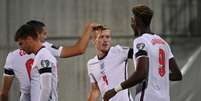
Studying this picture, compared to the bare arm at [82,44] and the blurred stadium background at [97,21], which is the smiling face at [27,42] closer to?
the bare arm at [82,44]

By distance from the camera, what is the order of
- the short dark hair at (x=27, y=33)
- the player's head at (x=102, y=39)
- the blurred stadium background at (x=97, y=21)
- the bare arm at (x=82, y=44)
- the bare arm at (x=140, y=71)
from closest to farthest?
1. the bare arm at (x=140, y=71)
2. the short dark hair at (x=27, y=33)
3. the bare arm at (x=82, y=44)
4. the player's head at (x=102, y=39)
5. the blurred stadium background at (x=97, y=21)

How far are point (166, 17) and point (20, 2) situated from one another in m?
2.35

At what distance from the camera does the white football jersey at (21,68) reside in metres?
7.16

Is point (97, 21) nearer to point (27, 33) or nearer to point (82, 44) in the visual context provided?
point (82, 44)

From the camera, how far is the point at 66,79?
1034cm

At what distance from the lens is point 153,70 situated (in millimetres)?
5668

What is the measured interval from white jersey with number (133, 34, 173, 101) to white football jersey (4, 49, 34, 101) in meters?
1.81

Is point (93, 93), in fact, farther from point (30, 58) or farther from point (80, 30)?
point (80, 30)

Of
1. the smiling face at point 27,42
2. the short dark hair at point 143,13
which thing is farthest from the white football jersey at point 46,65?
the short dark hair at point 143,13

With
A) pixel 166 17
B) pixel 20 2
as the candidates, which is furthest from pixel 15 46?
pixel 166 17

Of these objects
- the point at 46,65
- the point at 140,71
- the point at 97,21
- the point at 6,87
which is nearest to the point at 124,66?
the point at 6,87

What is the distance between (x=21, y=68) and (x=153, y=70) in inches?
82.3

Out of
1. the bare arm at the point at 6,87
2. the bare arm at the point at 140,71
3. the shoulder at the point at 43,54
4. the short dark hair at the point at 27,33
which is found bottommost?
the bare arm at the point at 6,87

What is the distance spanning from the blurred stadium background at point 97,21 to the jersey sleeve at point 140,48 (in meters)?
4.48
